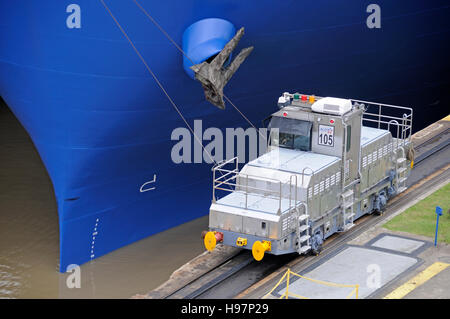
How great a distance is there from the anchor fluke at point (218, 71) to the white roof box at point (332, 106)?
170 centimetres

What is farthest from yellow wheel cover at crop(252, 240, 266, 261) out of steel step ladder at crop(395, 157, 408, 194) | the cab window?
steel step ladder at crop(395, 157, 408, 194)

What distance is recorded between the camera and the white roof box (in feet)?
49.9

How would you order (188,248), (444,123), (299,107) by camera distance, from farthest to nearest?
1. (444,123)
2. (188,248)
3. (299,107)

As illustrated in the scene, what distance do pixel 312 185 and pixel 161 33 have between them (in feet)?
13.4

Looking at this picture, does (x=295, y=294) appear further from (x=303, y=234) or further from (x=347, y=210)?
(x=347, y=210)

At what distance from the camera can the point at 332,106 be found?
15.3 metres

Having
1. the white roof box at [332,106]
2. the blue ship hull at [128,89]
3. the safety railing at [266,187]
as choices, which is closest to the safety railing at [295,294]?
the safety railing at [266,187]

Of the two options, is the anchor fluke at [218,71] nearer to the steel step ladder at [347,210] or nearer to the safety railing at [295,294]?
the steel step ladder at [347,210]

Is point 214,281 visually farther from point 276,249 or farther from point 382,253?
point 382,253

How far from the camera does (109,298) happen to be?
15180 millimetres

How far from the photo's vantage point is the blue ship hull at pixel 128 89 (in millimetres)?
15141

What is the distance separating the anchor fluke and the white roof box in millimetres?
1704

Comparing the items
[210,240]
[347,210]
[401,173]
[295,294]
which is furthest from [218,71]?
[401,173]

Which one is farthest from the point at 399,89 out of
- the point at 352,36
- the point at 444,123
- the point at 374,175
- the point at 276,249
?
the point at 276,249
